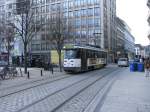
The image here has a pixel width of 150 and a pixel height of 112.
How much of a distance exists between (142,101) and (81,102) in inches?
102

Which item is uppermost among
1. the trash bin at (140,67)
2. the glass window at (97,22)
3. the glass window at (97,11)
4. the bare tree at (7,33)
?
the glass window at (97,11)

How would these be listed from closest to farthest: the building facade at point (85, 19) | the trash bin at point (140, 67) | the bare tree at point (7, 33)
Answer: the trash bin at point (140, 67) → the bare tree at point (7, 33) → the building facade at point (85, 19)

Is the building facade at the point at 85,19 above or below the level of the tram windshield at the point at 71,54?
above

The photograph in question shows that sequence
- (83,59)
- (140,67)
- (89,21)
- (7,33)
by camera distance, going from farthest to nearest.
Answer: (89,21) < (7,33) < (140,67) < (83,59)

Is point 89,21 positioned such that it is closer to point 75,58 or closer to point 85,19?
point 85,19

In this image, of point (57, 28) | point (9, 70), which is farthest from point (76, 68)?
point (57, 28)

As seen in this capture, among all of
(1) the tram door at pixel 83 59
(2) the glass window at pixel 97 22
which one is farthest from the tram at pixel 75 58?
(2) the glass window at pixel 97 22

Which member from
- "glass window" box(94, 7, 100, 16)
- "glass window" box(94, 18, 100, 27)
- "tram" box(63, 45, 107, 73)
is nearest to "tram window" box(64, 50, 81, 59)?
"tram" box(63, 45, 107, 73)

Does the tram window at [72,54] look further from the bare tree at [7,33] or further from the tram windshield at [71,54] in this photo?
the bare tree at [7,33]

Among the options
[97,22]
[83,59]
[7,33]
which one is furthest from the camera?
[97,22]

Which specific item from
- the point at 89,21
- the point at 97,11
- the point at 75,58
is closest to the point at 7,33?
the point at 75,58

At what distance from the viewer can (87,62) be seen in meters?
32.9

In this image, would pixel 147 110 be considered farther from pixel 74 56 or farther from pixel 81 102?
pixel 74 56

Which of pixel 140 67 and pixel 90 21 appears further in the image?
pixel 90 21
